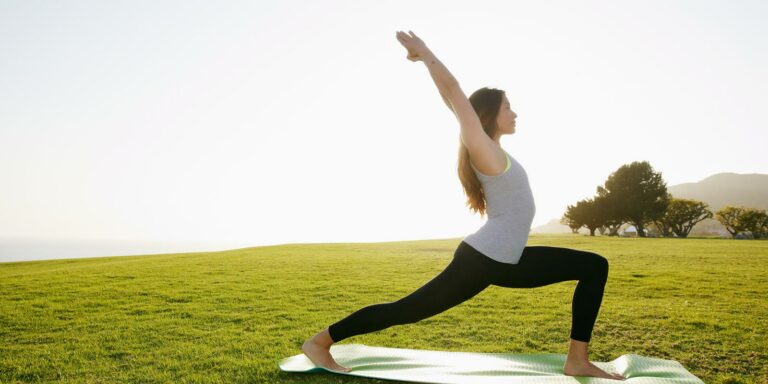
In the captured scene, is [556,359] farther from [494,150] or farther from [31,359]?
[31,359]

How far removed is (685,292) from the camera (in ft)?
26.9

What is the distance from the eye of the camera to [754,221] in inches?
1767

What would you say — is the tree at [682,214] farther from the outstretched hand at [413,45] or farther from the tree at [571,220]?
the outstretched hand at [413,45]

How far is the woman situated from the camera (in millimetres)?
2879

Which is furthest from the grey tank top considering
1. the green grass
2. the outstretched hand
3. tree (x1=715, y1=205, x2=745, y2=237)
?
tree (x1=715, y1=205, x2=745, y2=237)

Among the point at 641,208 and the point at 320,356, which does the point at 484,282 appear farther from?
the point at 641,208

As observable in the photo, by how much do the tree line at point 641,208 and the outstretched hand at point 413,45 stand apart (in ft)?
170

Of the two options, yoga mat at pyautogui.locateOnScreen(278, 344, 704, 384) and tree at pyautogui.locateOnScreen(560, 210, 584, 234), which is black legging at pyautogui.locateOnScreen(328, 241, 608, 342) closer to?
yoga mat at pyautogui.locateOnScreen(278, 344, 704, 384)

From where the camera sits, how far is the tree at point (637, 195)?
4881 cm

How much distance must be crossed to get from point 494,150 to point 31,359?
4014 mm

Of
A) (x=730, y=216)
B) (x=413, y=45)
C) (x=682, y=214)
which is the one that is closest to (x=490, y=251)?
(x=413, y=45)

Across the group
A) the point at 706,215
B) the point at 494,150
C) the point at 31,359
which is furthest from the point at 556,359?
the point at 706,215

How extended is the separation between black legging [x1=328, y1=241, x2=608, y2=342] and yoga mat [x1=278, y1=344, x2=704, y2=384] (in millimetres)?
365

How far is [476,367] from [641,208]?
5167cm
